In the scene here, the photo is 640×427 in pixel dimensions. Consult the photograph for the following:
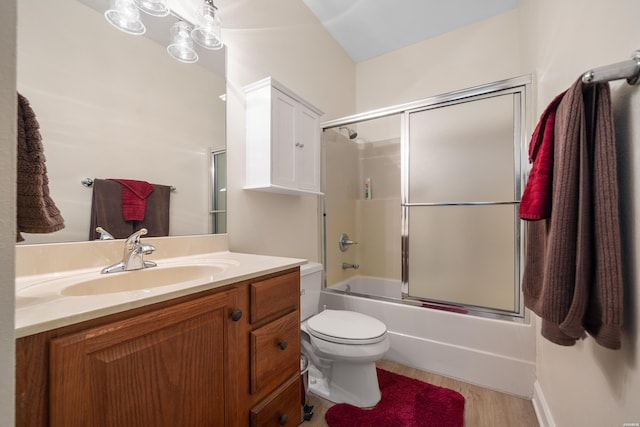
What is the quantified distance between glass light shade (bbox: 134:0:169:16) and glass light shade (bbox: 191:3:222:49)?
0.15 m

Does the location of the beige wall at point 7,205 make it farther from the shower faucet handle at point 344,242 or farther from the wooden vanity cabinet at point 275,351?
the shower faucet handle at point 344,242

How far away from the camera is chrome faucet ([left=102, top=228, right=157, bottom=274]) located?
96 cm

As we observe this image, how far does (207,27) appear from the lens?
1.32 meters

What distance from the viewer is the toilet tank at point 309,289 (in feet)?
5.47

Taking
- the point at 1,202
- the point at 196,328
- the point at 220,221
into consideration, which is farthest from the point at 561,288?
the point at 220,221

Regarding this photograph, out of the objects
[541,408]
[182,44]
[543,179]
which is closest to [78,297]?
[182,44]

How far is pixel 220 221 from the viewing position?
4.74 feet

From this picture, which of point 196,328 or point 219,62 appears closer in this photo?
point 196,328

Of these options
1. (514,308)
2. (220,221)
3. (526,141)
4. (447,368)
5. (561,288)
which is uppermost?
(526,141)

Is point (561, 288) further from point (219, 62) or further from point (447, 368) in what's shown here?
point (219, 62)

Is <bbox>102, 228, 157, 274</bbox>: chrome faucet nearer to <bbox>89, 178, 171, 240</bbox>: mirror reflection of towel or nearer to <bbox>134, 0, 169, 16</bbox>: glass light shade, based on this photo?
<bbox>89, 178, 171, 240</bbox>: mirror reflection of towel

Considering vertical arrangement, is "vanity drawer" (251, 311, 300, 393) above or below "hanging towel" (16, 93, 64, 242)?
below

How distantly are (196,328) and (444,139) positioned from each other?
7.33ft

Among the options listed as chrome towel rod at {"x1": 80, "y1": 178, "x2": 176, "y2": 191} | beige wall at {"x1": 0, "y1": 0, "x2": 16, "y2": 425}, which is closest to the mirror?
chrome towel rod at {"x1": 80, "y1": 178, "x2": 176, "y2": 191}
